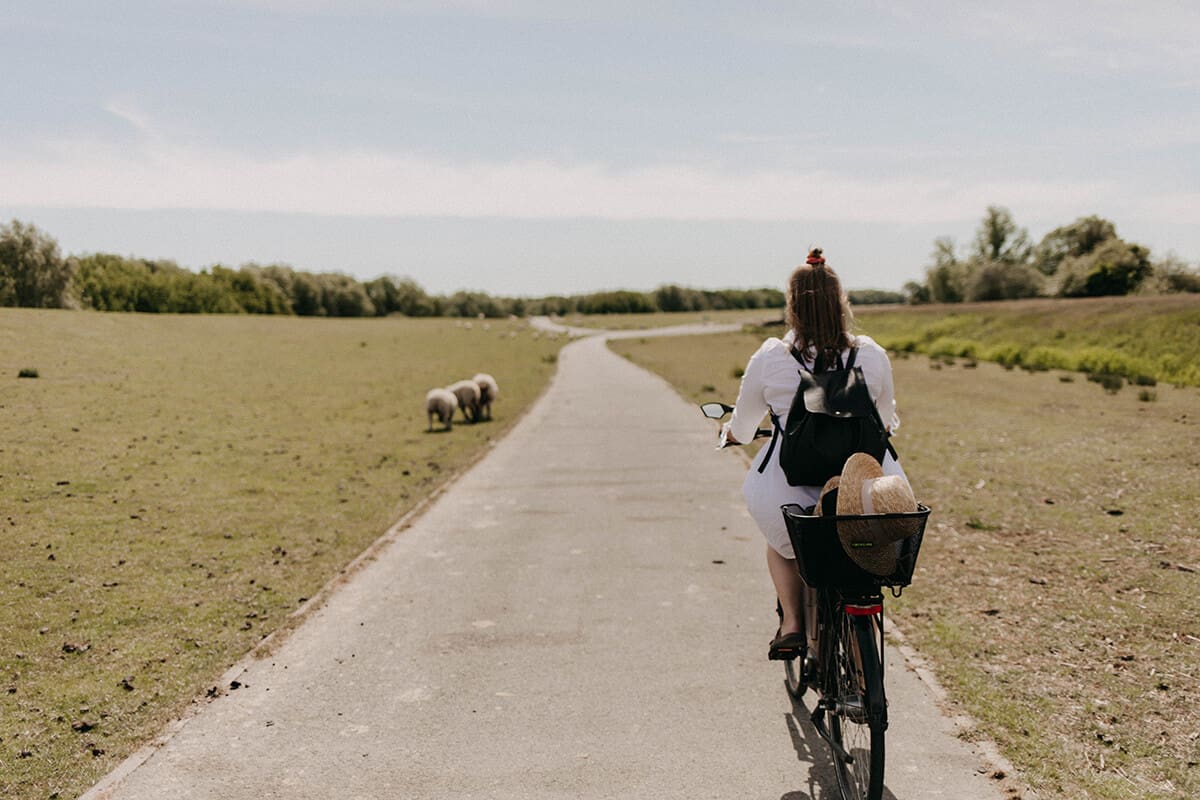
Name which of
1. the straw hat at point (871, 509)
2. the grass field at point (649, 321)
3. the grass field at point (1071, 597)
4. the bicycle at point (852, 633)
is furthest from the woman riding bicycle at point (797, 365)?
the grass field at point (649, 321)

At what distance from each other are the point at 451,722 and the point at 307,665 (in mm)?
1609

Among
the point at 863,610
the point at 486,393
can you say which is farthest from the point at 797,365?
the point at 486,393

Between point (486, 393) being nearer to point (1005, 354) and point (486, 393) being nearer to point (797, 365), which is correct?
point (797, 365)

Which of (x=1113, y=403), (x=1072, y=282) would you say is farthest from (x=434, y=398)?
(x=1072, y=282)

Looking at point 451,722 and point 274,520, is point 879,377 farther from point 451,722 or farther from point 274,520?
point 274,520

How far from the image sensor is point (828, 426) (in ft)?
12.6

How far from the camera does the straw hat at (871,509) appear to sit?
3.37 meters

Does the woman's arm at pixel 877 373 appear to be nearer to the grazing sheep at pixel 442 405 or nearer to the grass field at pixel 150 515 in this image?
the grass field at pixel 150 515

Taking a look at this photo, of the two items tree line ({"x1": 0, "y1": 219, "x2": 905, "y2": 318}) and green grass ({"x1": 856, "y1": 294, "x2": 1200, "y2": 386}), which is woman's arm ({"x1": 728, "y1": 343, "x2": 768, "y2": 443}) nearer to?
green grass ({"x1": 856, "y1": 294, "x2": 1200, "y2": 386})

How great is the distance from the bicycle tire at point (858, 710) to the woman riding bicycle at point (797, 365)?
59 centimetres

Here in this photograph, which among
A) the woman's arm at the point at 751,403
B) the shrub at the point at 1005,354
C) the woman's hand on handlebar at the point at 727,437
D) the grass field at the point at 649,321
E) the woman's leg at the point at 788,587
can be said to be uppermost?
the grass field at the point at 649,321

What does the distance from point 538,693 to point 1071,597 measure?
16.9 feet

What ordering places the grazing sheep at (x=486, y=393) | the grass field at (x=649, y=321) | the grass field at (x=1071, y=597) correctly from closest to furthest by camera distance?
the grass field at (x=1071, y=597) < the grazing sheep at (x=486, y=393) < the grass field at (x=649, y=321)

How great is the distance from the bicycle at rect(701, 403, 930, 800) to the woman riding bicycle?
9.1 inches
